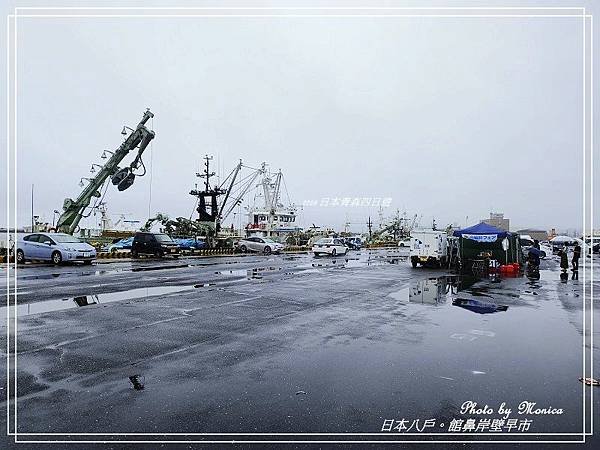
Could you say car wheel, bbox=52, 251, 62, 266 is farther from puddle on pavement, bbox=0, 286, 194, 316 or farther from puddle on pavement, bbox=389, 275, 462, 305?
puddle on pavement, bbox=389, 275, 462, 305

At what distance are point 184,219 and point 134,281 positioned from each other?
100 feet

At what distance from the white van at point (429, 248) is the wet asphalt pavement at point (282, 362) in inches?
488

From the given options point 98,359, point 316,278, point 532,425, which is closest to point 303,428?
point 532,425

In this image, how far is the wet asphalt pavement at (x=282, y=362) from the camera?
150 inches

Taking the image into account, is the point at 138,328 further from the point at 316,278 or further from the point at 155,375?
the point at 316,278

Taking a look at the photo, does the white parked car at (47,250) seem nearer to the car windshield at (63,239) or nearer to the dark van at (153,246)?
the car windshield at (63,239)

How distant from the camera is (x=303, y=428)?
11.8 ft

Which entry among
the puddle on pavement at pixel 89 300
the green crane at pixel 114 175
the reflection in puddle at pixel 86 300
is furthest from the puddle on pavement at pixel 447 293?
the green crane at pixel 114 175

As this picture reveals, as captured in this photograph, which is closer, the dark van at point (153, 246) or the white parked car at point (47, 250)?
the white parked car at point (47, 250)

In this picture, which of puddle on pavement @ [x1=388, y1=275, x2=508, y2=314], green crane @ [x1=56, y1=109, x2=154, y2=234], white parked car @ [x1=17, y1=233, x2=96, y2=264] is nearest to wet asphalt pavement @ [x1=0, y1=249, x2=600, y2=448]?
puddle on pavement @ [x1=388, y1=275, x2=508, y2=314]

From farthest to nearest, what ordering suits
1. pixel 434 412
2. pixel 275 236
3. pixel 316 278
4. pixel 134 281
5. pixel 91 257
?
pixel 275 236 → pixel 91 257 → pixel 316 278 → pixel 134 281 → pixel 434 412

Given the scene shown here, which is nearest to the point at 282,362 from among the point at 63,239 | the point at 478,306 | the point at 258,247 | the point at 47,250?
the point at 478,306

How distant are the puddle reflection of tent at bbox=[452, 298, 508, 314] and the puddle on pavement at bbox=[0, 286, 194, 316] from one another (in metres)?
7.17

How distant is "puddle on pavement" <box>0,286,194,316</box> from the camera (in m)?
8.73
